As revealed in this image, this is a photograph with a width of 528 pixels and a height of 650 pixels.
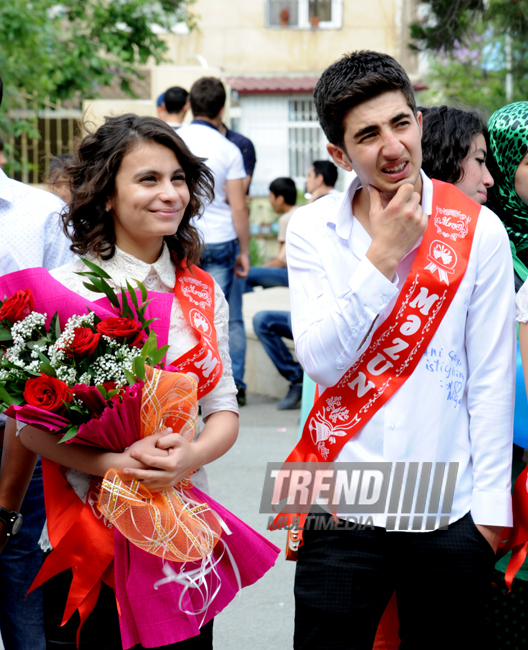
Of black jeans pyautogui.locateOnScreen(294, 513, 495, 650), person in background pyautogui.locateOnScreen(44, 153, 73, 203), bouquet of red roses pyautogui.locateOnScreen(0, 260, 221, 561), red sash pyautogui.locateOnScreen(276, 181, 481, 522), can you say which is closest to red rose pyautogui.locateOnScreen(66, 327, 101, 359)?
bouquet of red roses pyautogui.locateOnScreen(0, 260, 221, 561)

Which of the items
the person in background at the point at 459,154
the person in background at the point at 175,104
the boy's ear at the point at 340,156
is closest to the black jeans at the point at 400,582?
the boy's ear at the point at 340,156

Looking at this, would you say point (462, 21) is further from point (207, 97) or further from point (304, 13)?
point (304, 13)

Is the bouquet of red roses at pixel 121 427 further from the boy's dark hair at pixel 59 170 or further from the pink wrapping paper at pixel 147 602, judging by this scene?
the boy's dark hair at pixel 59 170

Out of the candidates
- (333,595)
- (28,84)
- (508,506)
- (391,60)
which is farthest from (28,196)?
(28,84)

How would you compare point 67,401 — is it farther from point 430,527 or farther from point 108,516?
point 430,527

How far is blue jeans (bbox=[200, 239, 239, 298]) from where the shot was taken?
229 inches

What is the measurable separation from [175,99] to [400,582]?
5060mm

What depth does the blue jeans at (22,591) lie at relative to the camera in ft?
7.89

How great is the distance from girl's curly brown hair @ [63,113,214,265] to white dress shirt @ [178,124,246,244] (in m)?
3.33

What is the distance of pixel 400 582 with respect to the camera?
1930mm

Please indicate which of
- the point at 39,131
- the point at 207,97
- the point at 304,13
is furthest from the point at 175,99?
the point at 304,13

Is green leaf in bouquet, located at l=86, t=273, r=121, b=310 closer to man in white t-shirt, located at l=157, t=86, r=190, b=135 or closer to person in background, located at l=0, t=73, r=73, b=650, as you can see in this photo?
person in background, located at l=0, t=73, r=73, b=650

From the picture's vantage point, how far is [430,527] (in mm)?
1866

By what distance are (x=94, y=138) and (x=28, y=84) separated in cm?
902
